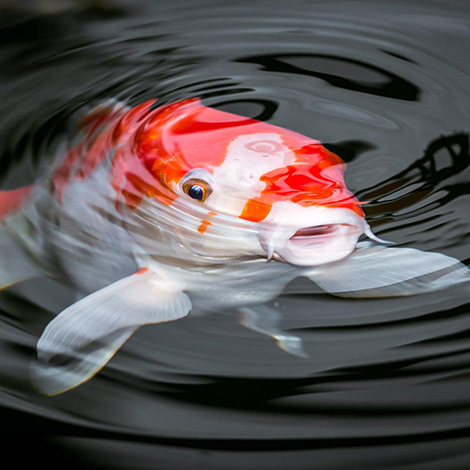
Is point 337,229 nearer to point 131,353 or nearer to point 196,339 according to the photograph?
point 196,339

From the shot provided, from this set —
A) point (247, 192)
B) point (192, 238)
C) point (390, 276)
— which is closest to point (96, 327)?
point (192, 238)

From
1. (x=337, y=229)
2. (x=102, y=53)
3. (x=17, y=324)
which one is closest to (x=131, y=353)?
(x=17, y=324)

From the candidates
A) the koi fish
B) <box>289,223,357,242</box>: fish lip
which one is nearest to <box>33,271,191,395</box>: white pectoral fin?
the koi fish

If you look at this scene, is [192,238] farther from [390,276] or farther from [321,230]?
[390,276]

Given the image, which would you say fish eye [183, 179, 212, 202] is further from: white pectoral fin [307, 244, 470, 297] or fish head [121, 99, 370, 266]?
white pectoral fin [307, 244, 470, 297]

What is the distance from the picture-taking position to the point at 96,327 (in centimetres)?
128

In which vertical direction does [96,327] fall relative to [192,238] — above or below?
below

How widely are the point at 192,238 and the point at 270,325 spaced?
24cm

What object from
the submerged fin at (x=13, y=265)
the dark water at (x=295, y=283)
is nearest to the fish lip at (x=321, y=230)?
the dark water at (x=295, y=283)

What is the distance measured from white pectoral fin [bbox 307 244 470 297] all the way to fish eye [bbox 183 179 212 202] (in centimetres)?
27

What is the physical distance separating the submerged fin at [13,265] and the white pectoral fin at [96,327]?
8.5 inches

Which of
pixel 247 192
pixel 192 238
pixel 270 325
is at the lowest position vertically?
pixel 270 325

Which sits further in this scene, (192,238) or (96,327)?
(192,238)

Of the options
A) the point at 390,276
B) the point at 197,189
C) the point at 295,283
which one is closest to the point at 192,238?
the point at 197,189
